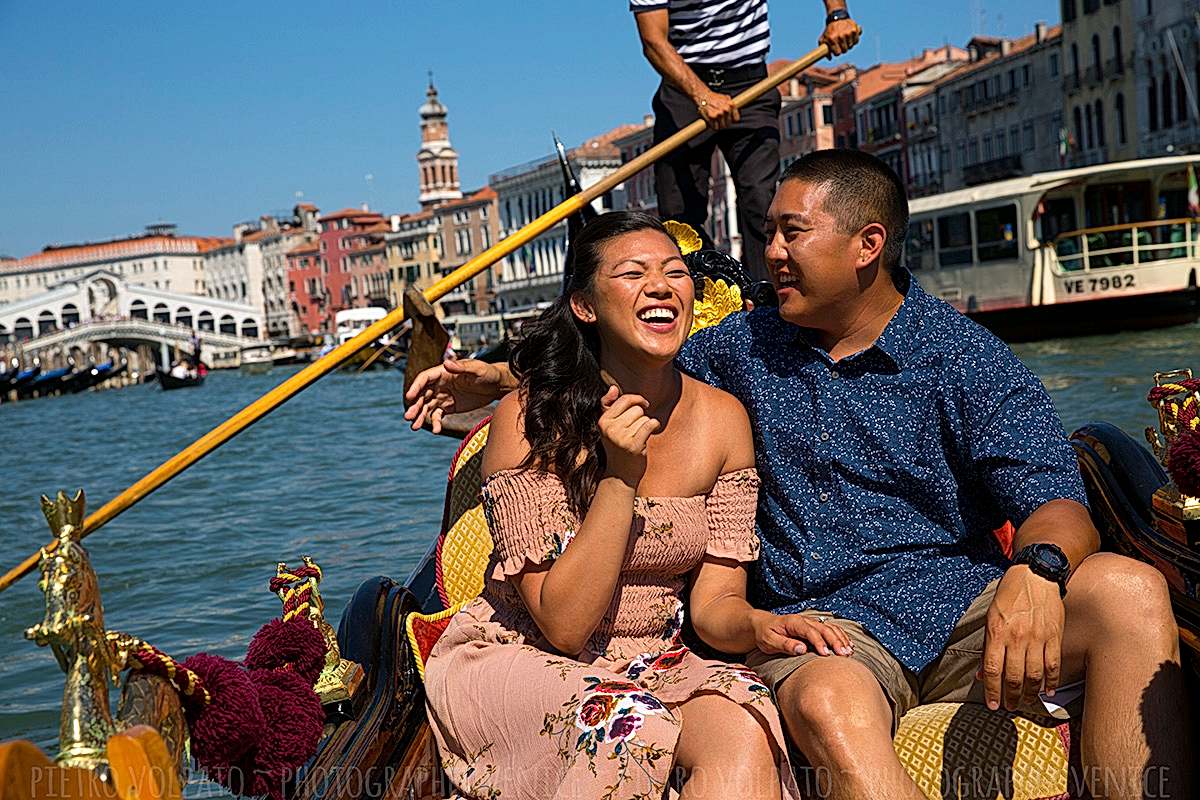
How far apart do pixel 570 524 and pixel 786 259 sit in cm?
37

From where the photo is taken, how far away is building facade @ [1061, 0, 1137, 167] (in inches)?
787

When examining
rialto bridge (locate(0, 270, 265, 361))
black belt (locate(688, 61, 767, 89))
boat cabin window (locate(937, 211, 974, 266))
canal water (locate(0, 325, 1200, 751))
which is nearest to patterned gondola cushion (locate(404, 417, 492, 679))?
black belt (locate(688, 61, 767, 89))

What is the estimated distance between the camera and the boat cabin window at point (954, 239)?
12641 mm

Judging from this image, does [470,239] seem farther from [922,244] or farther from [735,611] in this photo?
[735,611]

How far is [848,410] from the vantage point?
1.49 m

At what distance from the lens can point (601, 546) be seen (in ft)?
4.31

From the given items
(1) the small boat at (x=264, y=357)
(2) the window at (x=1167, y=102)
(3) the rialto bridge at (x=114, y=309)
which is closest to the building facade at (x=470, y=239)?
(1) the small boat at (x=264, y=357)

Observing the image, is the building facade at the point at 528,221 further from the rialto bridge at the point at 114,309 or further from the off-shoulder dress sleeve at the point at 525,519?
the off-shoulder dress sleeve at the point at 525,519

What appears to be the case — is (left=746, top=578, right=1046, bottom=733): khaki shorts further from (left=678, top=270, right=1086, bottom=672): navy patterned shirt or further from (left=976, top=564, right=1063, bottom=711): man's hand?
(left=976, top=564, right=1063, bottom=711): man's hand

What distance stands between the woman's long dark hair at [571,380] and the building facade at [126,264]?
199 feet

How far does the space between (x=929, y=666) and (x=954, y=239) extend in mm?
11898

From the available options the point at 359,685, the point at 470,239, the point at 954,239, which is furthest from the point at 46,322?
the point at 359,685

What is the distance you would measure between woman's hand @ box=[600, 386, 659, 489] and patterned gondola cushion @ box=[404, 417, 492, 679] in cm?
34

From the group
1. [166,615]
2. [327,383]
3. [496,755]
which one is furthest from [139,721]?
[327,383]
